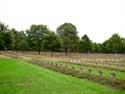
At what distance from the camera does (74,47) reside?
118m

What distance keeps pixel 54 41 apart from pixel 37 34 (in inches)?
460

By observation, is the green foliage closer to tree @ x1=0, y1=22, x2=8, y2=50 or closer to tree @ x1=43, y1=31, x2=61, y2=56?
tree @ x1=43, y1=31, x2=61, y2=56

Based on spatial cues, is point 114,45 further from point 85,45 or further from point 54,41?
point 54,41

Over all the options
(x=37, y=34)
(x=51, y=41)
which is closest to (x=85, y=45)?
(x=37, y=34)

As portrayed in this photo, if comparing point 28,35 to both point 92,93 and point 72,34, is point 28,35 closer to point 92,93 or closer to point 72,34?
point 72,34

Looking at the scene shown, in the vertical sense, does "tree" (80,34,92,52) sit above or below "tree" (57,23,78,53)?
below

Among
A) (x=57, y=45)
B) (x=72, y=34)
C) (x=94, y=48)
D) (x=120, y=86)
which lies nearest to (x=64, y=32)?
(x=72, y=34)

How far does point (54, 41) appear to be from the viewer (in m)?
100

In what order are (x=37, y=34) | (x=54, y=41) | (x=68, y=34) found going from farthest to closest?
(x=68, y=34)
(x=37, y=34)
(x=54, y=41)

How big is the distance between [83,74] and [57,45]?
72.7 metres

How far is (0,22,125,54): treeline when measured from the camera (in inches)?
3963

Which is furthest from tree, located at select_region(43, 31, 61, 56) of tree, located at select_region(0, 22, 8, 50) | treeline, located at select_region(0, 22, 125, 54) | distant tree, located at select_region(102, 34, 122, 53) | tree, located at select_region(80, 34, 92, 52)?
distant tree, located at select_region(102, 34, 122, 53)

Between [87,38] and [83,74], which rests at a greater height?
[87,38]

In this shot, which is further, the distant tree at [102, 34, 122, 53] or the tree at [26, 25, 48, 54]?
the distant tree at [102, 34, 122, 53]
